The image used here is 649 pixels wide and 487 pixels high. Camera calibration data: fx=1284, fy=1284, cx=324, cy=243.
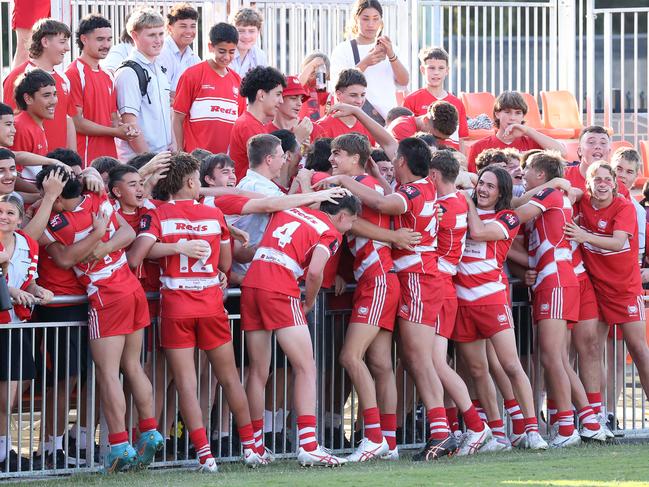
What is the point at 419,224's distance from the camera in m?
8.84

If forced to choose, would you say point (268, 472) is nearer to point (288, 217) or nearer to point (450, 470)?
point (450, 470)

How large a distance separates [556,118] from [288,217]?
32.0 feet

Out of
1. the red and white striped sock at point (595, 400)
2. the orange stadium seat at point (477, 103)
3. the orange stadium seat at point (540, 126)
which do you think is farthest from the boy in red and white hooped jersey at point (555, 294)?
the orange stadium seat at point (540, 126)

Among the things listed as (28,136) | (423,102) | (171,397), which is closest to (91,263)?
(171,397)

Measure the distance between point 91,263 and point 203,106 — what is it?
9.84ft

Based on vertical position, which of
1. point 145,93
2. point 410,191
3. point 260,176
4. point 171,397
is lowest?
point 171,397

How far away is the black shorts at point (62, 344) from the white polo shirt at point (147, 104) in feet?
8.92

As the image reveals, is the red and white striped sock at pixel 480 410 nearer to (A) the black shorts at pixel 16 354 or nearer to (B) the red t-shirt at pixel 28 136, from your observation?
(A) the black shorts at pixel 16 354

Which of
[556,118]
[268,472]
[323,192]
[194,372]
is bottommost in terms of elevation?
[268,472]

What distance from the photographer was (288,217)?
27.6 feet

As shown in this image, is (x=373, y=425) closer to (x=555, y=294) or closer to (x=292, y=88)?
(x=555, y=294)

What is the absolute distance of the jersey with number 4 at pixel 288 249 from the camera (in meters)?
8.30

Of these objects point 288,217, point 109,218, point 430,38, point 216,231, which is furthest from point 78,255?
point 430,38

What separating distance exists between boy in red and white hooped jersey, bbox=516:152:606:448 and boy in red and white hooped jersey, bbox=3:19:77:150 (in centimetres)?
347
